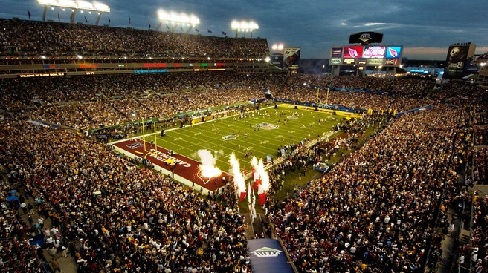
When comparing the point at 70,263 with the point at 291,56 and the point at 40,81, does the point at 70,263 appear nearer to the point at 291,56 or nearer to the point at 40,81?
the point at 40,81

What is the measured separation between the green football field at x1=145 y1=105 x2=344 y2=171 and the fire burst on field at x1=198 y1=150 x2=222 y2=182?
448 millimetres

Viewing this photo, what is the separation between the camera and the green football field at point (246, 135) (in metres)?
29.0

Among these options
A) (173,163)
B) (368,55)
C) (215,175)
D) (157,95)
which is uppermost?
(368,55)

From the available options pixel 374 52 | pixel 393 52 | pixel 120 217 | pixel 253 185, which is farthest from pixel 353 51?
pixel 120 217

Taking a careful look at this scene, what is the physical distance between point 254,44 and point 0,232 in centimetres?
7584

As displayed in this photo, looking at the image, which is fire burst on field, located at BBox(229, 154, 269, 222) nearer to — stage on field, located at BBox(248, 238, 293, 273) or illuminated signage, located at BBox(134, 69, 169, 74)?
stage on field, located at BBox(248, 238, 293, 273)

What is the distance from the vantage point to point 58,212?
1473 centimetres

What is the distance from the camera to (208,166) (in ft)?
83.6

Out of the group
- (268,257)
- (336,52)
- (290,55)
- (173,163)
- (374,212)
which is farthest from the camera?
(290,55)

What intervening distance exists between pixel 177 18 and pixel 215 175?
5130 centimetres

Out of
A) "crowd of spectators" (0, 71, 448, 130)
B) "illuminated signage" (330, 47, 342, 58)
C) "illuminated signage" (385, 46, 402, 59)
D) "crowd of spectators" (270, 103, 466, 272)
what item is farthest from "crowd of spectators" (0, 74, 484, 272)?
"illuminated signage" (330, 47, 342, 58)

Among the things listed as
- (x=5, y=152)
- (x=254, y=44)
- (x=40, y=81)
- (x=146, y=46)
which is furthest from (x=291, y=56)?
(x=5, y=152)

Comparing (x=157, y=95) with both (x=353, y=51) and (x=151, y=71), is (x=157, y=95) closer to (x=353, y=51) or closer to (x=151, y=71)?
(x=151, y=71)

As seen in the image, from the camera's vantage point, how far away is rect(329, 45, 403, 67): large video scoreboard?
59.0 m
